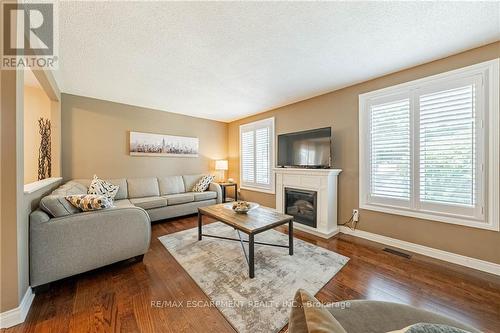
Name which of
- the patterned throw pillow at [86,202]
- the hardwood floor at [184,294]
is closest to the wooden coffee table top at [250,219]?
the hardwood floor at [184,294]

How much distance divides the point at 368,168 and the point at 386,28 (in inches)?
71.1

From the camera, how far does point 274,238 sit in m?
2.87

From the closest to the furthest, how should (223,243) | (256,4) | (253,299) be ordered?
(256,4)
(253,299)
(223,243)

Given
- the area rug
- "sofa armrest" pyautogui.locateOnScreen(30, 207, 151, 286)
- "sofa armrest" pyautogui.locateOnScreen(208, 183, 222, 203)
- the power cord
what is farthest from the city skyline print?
the power cord

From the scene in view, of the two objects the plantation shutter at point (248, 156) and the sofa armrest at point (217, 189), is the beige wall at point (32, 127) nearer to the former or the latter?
the sofa armrest at point (217, 189)

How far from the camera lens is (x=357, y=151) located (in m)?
2.99

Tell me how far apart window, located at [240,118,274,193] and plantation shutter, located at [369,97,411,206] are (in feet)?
6.71

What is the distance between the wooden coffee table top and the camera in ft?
6.76

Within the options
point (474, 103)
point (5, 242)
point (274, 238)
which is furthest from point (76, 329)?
point (474, 103)

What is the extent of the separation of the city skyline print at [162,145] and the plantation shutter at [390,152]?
3.92 m

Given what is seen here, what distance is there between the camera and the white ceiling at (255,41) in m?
1.57

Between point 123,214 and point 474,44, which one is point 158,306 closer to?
point 123,214

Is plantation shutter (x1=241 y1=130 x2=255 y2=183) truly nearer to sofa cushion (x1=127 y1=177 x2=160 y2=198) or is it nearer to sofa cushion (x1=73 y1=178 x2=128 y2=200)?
sofa cushion (x1=127 y1=177 x2=160 y2=198)

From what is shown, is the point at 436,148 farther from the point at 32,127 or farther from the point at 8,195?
the point at 32,127
